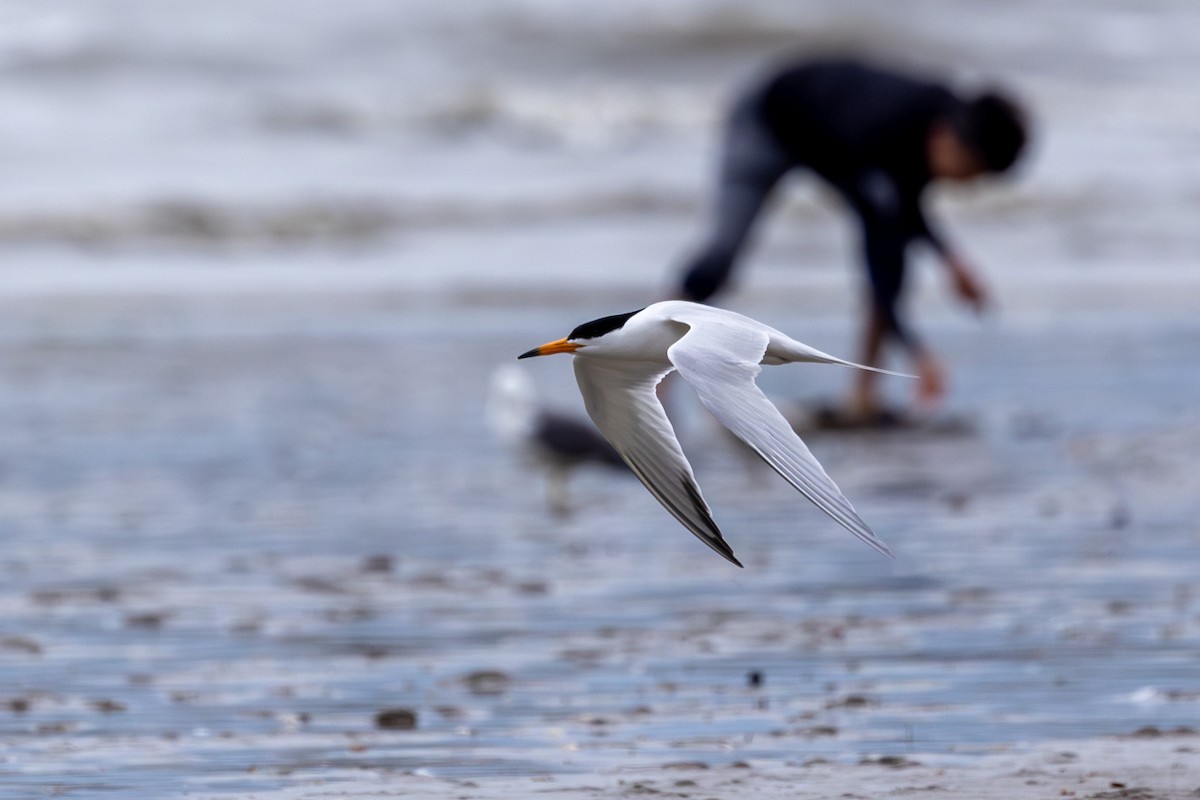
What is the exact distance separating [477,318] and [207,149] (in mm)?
11767

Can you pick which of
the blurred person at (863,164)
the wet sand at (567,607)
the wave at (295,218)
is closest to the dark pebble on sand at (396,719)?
the wet sand at (567,607)

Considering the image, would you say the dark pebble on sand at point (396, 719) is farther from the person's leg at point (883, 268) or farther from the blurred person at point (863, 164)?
the person's leg at point (883, 268)

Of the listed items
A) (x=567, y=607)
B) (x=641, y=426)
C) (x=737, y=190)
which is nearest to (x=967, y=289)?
(x=737, y=190)

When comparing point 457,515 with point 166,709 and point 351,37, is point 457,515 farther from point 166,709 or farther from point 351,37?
point 351,37

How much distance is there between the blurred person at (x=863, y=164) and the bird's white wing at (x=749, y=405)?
187 inches

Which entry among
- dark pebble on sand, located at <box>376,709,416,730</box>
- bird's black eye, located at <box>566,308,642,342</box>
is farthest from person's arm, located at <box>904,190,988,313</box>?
dark pebble on sand, located at <box>376,709,416,730</box>

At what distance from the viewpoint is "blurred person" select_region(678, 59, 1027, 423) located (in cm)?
884

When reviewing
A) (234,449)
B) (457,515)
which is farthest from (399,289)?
(457,515)

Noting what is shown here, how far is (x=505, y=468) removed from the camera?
336 inches

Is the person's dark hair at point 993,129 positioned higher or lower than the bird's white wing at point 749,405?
higher

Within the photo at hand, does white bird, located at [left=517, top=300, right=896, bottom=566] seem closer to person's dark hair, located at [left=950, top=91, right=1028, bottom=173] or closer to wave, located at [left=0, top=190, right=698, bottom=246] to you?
person's dark hair, located at [left=950, top=91, right=1028, bottom=173]

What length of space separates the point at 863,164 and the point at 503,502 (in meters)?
2.38

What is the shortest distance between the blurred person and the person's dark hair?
62mm

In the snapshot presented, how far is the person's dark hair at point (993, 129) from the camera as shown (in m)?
8.43
